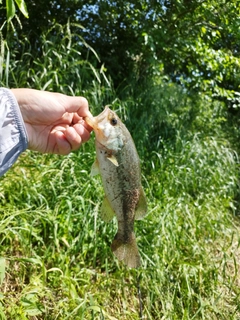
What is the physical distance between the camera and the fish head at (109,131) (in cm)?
183

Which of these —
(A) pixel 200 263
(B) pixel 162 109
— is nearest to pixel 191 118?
(B) pixel 162 109

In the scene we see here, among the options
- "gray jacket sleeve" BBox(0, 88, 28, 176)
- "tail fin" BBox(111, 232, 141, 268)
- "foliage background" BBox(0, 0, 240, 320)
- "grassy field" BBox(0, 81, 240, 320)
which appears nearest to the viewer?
"gray jacket sleeve" BBox(0, 88, 28, 176)

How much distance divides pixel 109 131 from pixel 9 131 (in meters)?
0.45

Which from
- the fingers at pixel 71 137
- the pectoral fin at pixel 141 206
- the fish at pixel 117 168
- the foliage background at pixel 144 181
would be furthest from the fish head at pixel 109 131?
the foliage background at pixel 144 181

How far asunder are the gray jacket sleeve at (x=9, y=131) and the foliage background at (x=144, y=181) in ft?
1.71

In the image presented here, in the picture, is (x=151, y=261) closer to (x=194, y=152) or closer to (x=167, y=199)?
(x=167, y=199)

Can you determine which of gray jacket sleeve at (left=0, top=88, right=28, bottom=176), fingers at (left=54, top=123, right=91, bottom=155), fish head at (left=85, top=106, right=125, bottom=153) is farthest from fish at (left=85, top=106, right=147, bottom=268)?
gray jacket sleeve at (left=0, top=88, right=28, bottom=176)

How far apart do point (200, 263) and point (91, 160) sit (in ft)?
4.38

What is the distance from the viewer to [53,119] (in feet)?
6.59

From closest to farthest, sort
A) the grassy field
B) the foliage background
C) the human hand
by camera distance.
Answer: the human hand < the grassy field < the foliage background

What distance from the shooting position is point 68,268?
287 cm

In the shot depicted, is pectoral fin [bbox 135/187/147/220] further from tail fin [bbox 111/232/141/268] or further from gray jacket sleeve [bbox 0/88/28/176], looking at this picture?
gray jacket sleeve [bbox 0/88/28/176]

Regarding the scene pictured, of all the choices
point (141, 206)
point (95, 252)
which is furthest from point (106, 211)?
point (95, 252)

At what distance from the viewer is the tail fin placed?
84.9 inches
